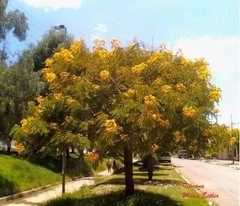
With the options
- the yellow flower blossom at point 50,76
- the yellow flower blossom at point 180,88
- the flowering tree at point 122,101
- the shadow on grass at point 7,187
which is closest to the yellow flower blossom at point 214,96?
the flowering tree at point 122,101

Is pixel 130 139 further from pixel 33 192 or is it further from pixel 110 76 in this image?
pixel 33 192

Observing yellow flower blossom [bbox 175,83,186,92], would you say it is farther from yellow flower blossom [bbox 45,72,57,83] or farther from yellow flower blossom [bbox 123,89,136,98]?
yellow flower blossom [bbox 45,72,57,83]

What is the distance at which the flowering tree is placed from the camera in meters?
9.32

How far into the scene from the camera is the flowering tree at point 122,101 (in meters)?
9.32

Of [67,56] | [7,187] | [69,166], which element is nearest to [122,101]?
[67,56]

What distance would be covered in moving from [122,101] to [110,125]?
82cm

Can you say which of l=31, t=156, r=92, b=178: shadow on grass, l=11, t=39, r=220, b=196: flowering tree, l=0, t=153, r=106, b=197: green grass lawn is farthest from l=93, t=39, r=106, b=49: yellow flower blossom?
l=31, t=156, r=92, b=178: shadow on grass

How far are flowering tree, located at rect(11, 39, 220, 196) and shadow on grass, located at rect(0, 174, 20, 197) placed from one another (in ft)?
24.2

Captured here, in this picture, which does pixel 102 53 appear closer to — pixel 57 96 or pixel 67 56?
pixel 67 56

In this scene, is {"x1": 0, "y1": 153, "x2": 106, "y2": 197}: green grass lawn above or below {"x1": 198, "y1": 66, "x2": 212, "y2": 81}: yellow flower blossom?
below

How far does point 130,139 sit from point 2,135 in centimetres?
1403

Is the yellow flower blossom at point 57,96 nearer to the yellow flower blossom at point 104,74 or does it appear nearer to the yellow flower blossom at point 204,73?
the yellow flower blossom at point 104,74

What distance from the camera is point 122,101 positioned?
951 centimetres

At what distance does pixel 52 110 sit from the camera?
10.3m
